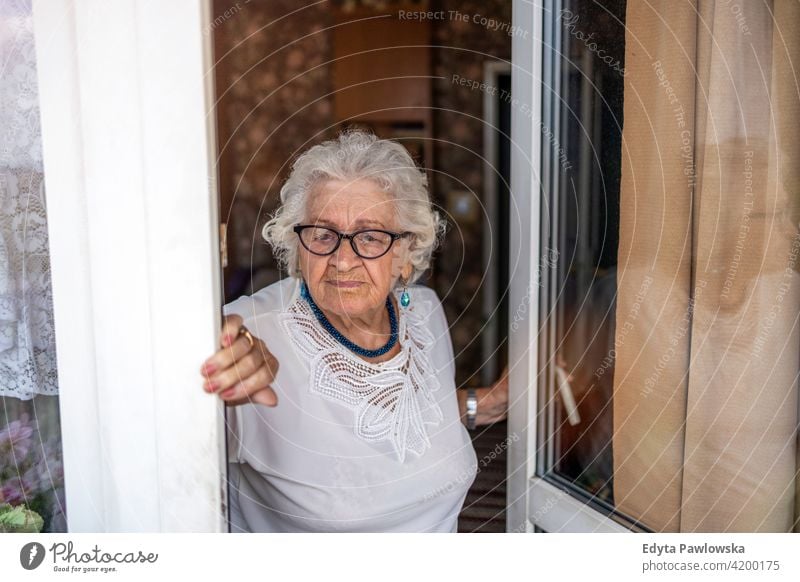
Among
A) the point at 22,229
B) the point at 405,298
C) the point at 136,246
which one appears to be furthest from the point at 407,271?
the point at 22,229

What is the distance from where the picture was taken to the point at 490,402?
1.25 metres

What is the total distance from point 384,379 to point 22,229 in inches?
21.4

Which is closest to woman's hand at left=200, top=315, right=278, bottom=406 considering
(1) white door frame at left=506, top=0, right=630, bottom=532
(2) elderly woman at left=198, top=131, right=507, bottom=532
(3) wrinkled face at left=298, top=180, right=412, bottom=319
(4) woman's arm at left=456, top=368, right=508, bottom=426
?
(2) elderly woman at left=198, top=131, right=507, bottom=532

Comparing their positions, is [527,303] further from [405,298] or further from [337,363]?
[337,363]

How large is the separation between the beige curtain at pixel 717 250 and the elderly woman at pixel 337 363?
13.5 inches

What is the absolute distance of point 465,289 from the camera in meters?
1.80

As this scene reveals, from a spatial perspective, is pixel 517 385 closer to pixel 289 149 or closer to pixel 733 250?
pixel 733 250

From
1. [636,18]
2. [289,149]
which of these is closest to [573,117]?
[636,18]

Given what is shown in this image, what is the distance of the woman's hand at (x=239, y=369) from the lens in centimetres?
92

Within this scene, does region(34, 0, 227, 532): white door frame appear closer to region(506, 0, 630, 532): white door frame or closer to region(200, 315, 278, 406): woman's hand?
→ region(200, 315, 278, 406): woman's hand

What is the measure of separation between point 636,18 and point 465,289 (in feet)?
2.96

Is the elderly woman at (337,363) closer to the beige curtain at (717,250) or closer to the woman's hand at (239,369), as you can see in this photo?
the woman's hand at (239,369)

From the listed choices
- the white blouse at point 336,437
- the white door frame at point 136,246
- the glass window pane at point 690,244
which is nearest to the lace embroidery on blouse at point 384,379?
the white blouse at point 336,437
